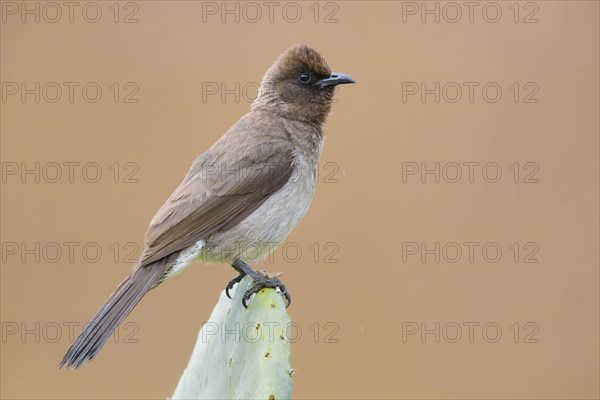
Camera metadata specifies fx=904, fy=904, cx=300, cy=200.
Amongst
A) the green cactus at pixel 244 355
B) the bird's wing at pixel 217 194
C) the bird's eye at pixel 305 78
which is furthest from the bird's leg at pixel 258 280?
the bird's eye at pixel 305 78

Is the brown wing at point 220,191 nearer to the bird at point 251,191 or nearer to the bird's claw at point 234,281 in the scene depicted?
the bird at point 251,191

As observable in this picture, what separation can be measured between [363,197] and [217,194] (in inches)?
71.8

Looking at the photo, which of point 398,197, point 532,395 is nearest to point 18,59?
point 398,197

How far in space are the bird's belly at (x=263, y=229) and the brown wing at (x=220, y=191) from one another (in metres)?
0.03

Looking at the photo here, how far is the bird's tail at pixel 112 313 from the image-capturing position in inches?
119

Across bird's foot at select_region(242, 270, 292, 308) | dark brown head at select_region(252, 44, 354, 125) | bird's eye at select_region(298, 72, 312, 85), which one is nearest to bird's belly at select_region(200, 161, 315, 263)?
bird's foot at select_region(242, 270, 292, 308)

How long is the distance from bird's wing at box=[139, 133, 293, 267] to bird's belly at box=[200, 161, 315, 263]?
33 millimetres

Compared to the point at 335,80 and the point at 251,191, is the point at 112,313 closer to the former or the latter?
the point at 251,191

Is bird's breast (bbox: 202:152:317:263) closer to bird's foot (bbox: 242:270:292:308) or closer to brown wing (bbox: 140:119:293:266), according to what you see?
brown wing (bbox: 140:119:293:266)

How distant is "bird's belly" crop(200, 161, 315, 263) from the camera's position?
12.6 feet

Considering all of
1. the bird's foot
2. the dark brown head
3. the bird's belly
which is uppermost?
the dark brown head

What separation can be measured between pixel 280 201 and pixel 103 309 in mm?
999

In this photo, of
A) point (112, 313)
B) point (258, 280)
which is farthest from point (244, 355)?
point (258, 280)

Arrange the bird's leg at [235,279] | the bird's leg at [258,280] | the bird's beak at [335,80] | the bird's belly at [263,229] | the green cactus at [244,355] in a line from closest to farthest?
the green cactus at [244,355]
the bird's leg at [258,280]
the bird's belly at [263,229]
the bird's leg at [235,279]
the bird's beak at [335,80]
